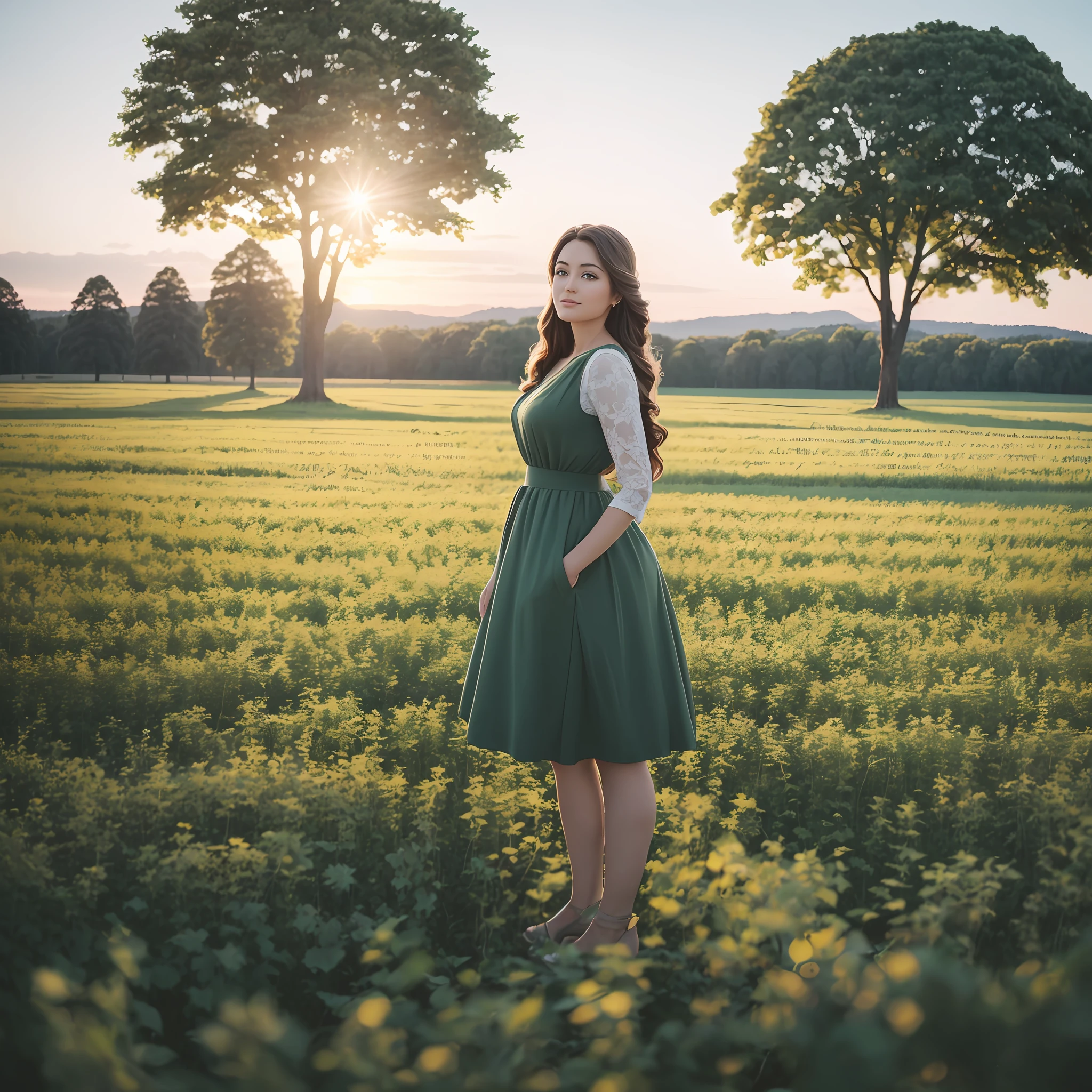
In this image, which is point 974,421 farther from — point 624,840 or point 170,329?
point 170,329

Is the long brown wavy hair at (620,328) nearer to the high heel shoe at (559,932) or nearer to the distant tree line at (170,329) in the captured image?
the high heel shoe at (559,932)

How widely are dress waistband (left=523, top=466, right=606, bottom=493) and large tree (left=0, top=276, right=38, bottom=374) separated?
44.9 feet

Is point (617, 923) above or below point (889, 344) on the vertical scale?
below

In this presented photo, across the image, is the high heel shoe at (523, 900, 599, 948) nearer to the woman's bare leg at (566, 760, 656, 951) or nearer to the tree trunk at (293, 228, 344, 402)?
the woman's bare leg at (566, 760, 656, 951)

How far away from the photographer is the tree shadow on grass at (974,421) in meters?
26.8

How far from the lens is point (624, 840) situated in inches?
135

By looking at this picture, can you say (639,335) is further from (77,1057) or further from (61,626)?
(61,626)

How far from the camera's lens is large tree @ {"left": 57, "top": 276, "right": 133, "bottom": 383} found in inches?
835

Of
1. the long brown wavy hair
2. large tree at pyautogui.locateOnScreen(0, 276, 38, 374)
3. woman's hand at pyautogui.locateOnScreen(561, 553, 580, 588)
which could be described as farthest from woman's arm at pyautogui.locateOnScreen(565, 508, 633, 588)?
large tree at pyautogui.locateOnScreen(0, 276, 38, 374)

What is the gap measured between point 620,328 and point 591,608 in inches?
47.7

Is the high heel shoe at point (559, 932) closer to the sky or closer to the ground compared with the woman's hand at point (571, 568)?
closer to the ground

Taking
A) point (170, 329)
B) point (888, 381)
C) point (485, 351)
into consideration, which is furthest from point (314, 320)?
point (888, 381)

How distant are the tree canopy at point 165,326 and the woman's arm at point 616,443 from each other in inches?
1486

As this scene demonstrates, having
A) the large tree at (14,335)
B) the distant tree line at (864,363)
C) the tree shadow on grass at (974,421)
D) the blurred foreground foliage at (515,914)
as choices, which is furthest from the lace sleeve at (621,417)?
the distant tree line at (864,363)
